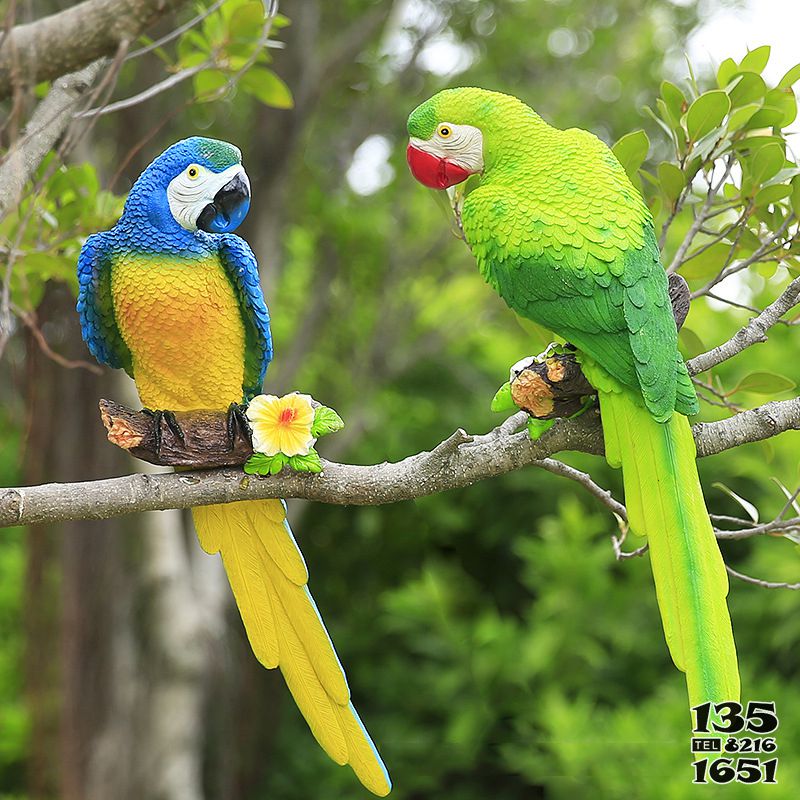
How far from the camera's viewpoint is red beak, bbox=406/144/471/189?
3.47 ft

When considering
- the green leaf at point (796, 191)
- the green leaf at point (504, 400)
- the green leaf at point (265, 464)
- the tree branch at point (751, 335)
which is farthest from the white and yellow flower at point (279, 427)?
the green leaf at point (796, 191)

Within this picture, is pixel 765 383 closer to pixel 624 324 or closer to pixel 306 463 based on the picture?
pixel 624 324

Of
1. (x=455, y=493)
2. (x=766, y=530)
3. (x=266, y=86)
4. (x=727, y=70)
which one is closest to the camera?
(x=766, y=530)

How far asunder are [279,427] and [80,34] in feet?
2.24

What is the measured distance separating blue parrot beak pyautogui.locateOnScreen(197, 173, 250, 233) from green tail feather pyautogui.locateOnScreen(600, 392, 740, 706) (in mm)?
446

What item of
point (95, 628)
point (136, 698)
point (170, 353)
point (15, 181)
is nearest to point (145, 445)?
point (170, 353)

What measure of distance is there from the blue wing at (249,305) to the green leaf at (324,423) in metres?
0.10

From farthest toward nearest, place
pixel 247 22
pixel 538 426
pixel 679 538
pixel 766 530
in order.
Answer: pixel 247 22, pixel 766 530, pixel 538 426, pixel 679 538

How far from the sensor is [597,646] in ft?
9.69

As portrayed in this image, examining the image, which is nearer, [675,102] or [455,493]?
[675,102]

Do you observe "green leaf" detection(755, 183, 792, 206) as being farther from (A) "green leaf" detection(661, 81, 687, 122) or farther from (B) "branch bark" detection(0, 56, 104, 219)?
(B) "branch bark" detection(0, 56, 104, 219)

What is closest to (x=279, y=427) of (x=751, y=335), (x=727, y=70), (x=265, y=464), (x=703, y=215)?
(x=265, y=464)

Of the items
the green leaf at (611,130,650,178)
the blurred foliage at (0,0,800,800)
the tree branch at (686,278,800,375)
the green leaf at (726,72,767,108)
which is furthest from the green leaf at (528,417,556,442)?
the blurred foliage at (0,0,800,800)

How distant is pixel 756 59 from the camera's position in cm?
121
